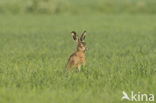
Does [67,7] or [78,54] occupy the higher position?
[67,7]

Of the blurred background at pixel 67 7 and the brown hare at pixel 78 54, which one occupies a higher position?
the blurred background at pixel 67 7

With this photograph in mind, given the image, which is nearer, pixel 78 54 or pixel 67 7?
pixel 78 54

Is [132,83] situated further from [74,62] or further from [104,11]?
[104,11]

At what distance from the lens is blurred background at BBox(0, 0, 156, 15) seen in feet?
137

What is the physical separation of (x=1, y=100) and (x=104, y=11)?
126ft

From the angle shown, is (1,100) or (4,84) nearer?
(1,100)

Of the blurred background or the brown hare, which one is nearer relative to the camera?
the brown hare

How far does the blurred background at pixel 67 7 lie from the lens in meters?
41.7

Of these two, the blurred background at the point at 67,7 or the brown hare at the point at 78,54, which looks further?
the blurred background at the point at 67,7

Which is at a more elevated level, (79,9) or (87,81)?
(79,9)

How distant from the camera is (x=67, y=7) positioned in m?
43.3

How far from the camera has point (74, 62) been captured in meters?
7.36

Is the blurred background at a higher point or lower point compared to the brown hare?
higher

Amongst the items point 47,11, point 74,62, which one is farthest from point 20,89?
point 47,11
